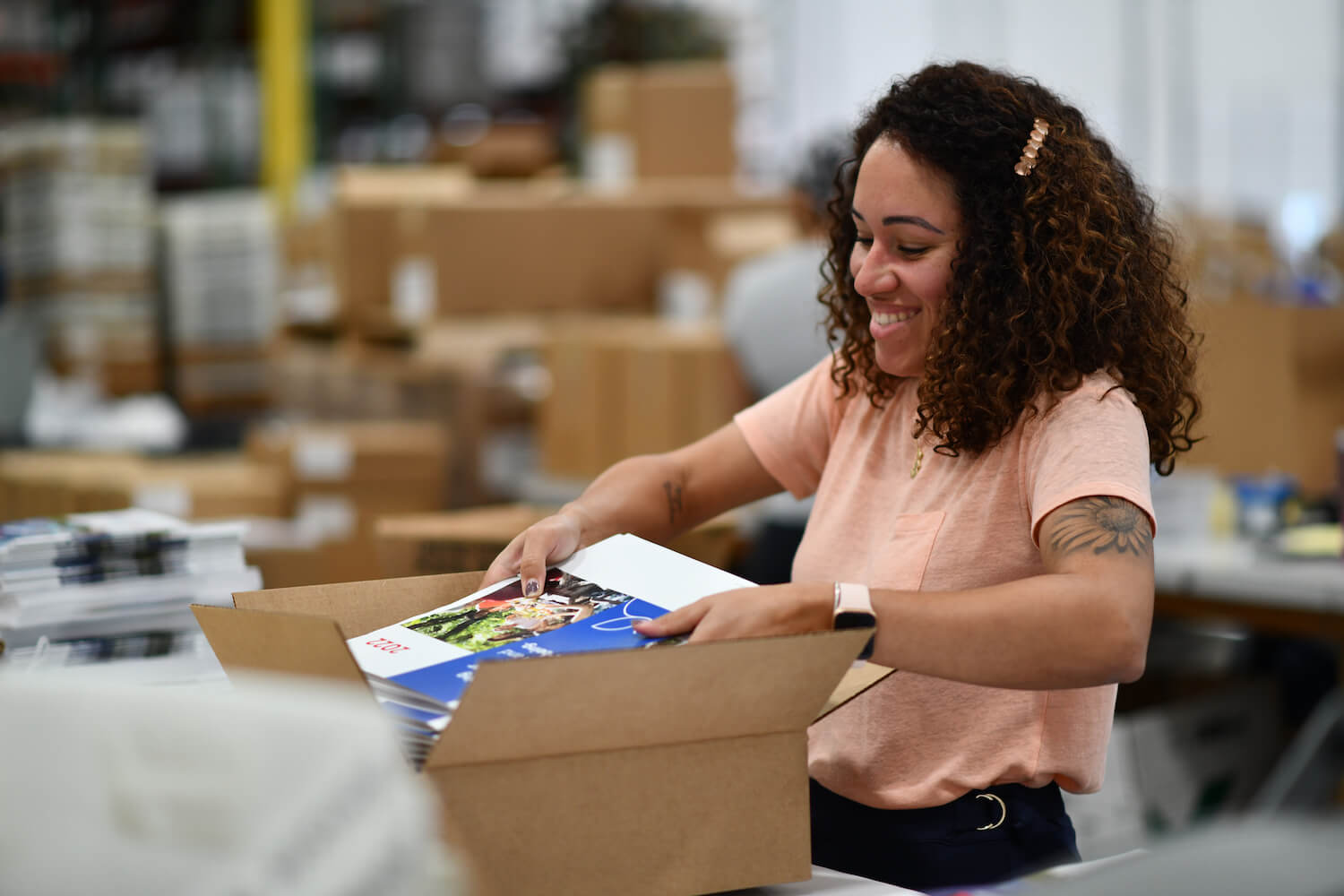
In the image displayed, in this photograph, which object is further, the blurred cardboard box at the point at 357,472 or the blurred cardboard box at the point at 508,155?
the blurred cardboard box at the point at 508,155

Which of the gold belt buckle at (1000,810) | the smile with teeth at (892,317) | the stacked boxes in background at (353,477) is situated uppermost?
the smile with teeth at (892,317)

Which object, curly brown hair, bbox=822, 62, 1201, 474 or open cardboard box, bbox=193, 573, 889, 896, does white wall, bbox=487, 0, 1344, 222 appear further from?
open cardboard box, bbox=193, 573, 889, 896

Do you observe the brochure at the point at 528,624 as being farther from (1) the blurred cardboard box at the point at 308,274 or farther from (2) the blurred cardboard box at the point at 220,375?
(2) the blurred cardboard box at the point at 220,375

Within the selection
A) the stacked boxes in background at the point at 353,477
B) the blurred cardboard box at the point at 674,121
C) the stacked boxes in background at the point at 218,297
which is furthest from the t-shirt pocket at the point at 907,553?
the stacked boxes in background at the point at 218,297

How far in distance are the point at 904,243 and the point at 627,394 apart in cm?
223

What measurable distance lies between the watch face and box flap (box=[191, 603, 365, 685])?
36cm

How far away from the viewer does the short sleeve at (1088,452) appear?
3.71 ft

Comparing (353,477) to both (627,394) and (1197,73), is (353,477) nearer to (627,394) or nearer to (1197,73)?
(627,394)

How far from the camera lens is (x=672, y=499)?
5.10 ft

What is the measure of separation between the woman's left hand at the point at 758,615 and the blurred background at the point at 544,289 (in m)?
0.45

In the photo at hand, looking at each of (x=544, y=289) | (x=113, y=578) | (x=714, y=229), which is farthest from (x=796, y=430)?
(x=544, y=289)

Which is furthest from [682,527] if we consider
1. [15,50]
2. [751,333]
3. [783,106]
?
[15,50]

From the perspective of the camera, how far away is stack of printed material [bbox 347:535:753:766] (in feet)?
3.29

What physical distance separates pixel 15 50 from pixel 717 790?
690 centimetres
